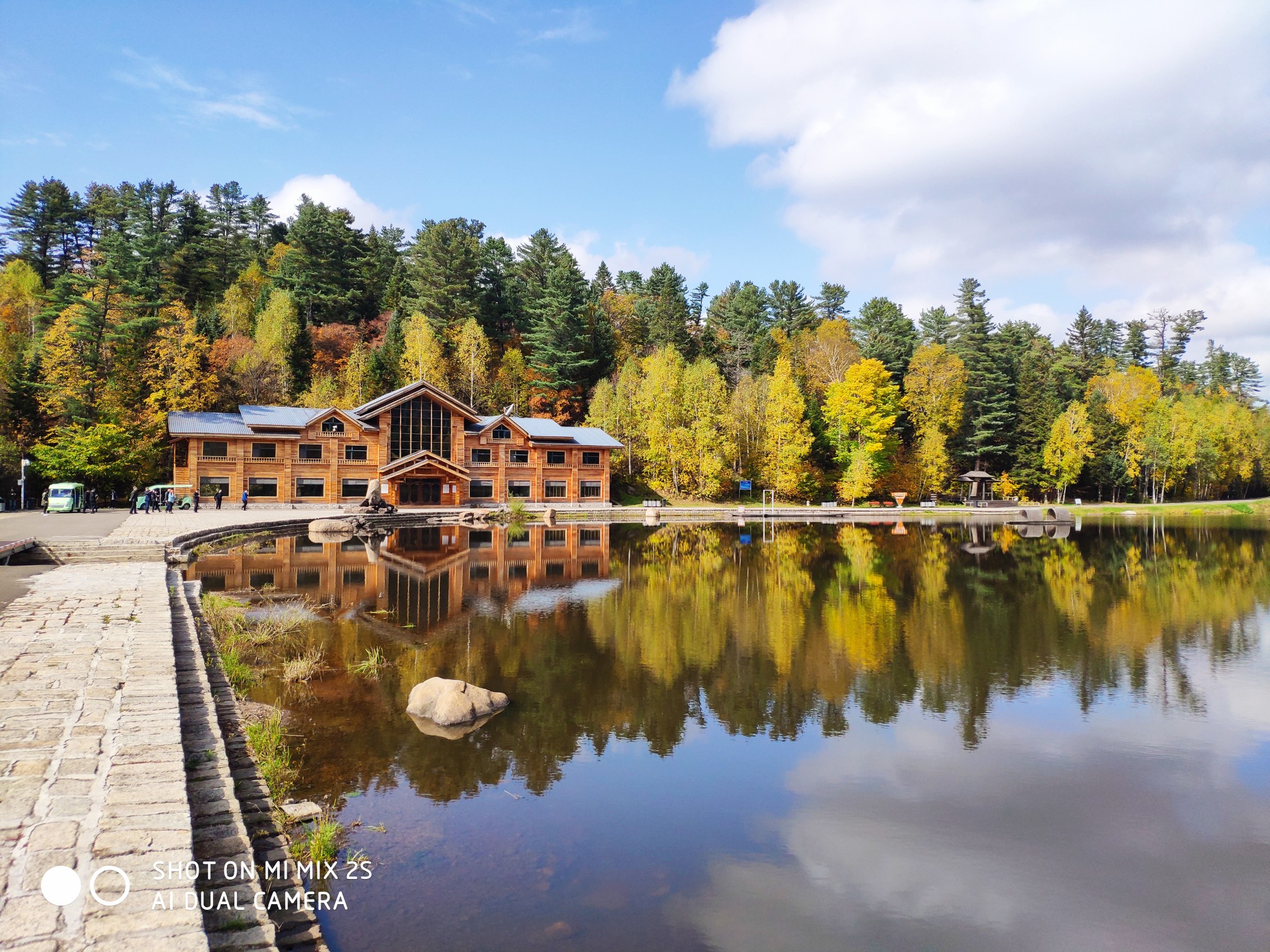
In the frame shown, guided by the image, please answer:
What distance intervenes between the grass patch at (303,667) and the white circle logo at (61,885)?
7504 mm

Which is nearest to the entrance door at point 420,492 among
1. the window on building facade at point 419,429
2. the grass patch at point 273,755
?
the window on building facade at point 419,429

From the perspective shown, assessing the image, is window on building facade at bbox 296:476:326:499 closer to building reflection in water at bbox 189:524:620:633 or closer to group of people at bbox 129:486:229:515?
group of people at bbox 129:486:229:515

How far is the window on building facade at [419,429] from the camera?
47.6 meters

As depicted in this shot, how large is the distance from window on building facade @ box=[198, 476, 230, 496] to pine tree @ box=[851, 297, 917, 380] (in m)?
50.9

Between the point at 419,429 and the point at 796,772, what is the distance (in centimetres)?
4255

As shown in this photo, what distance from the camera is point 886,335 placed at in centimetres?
6662

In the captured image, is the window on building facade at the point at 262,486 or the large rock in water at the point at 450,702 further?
the window on building facade at the point at 262,486

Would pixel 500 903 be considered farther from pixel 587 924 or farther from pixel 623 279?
pixel 623 279

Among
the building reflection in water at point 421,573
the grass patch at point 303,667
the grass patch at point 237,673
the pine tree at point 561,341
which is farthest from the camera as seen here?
the pine tree at point 561,341

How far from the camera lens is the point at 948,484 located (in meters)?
64.2

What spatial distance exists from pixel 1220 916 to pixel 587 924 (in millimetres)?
5697

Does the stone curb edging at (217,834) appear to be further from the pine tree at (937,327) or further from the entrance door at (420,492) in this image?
the pine tree at (937,327)

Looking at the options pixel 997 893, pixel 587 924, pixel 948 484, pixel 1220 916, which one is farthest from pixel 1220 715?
pixel 948 484

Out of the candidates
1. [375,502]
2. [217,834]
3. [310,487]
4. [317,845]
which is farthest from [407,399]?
[217,834]
